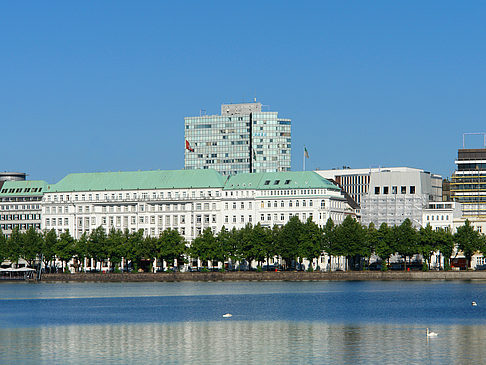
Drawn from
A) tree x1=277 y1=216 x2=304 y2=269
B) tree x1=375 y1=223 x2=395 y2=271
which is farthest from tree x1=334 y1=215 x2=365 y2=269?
tree x1=277 y1=216 x2=304 y2=269

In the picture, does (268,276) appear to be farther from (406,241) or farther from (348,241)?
(406,241)

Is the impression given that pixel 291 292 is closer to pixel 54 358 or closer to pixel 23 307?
pixel 23 307

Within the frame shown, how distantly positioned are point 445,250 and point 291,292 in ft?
177

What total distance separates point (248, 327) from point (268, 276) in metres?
97.0

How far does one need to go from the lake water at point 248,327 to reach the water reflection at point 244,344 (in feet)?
0.23

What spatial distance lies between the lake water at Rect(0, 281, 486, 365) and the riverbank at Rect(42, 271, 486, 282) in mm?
37218

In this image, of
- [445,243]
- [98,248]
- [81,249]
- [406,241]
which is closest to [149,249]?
[98,248]

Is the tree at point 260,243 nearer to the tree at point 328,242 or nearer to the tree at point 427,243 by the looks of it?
the tree at point 328,242

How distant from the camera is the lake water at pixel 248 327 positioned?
6631cm

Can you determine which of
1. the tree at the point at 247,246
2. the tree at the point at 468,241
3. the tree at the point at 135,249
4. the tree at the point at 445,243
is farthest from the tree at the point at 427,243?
the tree at the point at 135,249

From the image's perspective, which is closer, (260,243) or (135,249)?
(260,243)

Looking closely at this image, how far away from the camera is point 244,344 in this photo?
72688mm

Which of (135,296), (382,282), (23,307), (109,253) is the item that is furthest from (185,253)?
(23,307)

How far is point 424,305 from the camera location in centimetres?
10975
